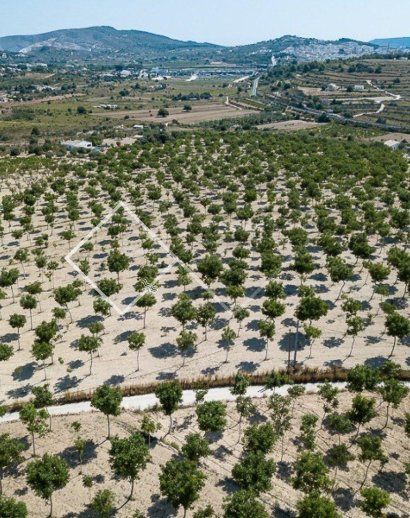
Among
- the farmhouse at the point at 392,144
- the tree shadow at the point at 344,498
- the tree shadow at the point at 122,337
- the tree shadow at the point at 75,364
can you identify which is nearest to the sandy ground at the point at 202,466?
the tree shadow at the point at 344,498

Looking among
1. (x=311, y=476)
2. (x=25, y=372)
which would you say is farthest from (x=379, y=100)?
(x=311, y=476)

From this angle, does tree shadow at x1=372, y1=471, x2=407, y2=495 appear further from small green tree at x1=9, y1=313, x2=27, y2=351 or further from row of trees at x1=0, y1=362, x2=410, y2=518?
small green tree at x1=9, y1=313, x2=27, y2=351

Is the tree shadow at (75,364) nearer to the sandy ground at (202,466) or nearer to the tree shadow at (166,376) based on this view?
the sandy ground at (202,466)

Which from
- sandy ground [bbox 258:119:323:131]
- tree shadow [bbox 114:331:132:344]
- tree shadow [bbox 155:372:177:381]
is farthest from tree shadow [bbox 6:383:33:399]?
sandy ground [bbox 258:119:323:131]

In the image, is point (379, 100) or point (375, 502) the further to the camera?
point (379, 100)

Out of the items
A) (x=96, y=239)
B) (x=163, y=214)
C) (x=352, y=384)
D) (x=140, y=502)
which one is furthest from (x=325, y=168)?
(x=140, y=502)

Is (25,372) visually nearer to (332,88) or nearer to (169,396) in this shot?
(169,396)
